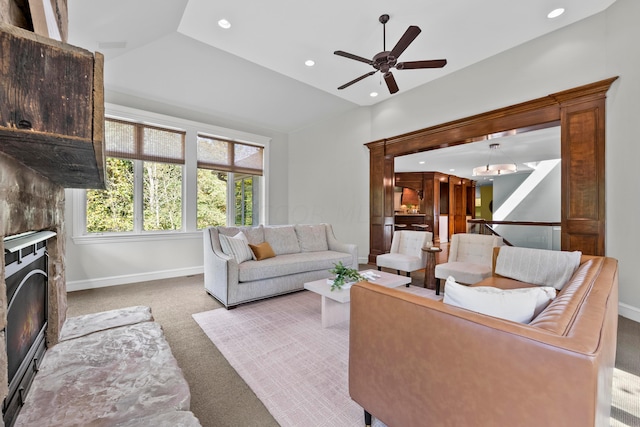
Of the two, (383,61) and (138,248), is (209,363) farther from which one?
(383,61)

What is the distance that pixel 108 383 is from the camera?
53.3 inches

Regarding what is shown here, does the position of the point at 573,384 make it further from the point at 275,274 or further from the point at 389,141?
the point at 389,141

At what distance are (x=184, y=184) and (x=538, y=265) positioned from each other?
16.8 ft

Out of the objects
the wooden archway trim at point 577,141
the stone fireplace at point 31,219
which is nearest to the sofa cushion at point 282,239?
the stone fireplace at point 31,219

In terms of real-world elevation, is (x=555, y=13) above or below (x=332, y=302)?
Result: above

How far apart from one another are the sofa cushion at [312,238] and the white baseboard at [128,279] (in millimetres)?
2007

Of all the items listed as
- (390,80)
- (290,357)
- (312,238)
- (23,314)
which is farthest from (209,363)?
(390,80)

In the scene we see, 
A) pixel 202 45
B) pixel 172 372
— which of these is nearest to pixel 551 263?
pixel 172 372

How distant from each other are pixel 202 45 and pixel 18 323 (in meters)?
3.69

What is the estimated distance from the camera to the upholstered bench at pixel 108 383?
1.14 metres

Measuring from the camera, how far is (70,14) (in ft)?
7.75

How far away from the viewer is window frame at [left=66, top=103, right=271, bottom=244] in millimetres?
3865

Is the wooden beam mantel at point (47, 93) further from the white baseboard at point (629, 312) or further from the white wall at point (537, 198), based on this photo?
the white wall at point (537, 198)

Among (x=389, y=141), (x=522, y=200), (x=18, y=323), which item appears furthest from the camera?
(x=522, y=200)
